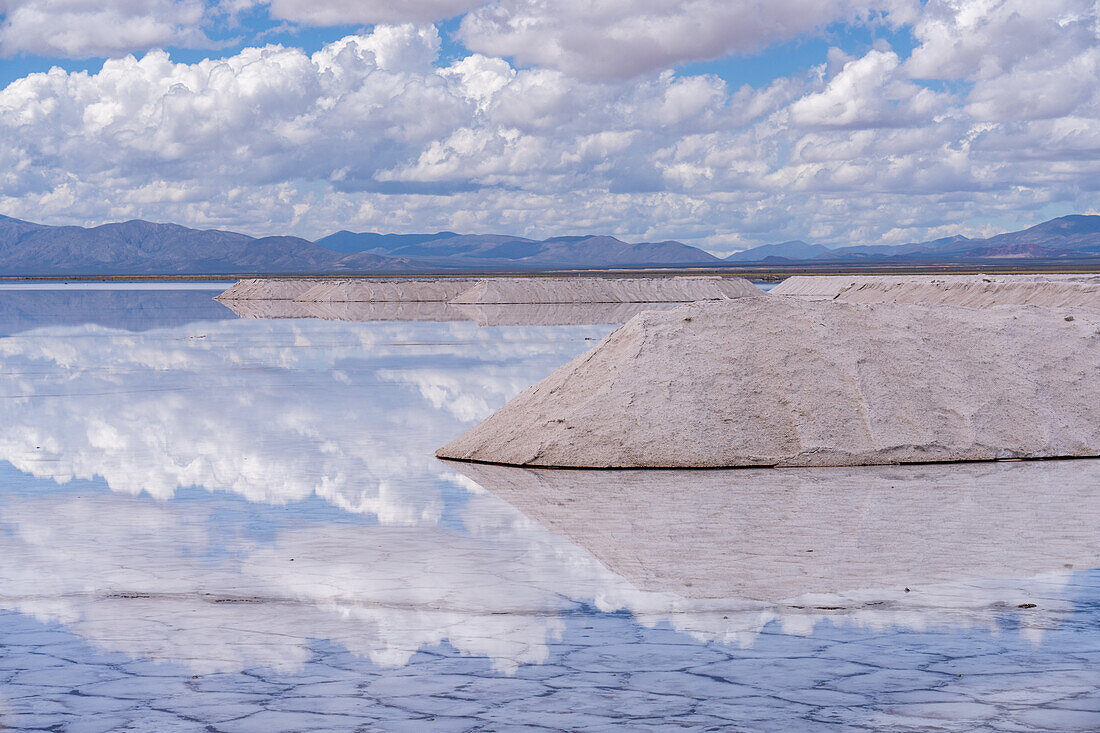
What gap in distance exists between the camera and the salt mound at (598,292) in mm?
74062

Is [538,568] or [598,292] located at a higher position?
[598,292]

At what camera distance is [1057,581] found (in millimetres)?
7645

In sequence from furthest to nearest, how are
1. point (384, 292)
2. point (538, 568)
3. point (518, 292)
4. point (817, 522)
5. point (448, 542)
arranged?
point (384, 292), point (518, 292), point (817, 522), point (448, 542), point (538, 568)

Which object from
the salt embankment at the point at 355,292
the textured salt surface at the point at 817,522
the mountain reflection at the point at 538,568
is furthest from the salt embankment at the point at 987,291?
the salt embankment at the point at 355,292

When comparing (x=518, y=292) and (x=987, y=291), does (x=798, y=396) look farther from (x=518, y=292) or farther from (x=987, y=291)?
(x=518, y=292)

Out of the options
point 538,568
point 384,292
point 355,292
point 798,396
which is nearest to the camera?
point 538,568

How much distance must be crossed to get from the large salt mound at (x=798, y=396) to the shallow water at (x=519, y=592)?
51 centimetres

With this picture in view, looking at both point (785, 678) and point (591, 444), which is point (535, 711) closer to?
point (785, 678)

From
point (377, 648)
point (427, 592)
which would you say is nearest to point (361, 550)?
point (427, 592)

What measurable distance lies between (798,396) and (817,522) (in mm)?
4066

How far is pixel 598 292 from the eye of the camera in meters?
75.9

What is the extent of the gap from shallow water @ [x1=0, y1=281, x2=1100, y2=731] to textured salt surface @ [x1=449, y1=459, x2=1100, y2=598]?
42 millimetres

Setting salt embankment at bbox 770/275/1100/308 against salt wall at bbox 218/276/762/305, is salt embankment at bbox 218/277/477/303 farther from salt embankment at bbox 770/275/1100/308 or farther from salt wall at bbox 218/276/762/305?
salt embankment at bbox 770/275/1100/308

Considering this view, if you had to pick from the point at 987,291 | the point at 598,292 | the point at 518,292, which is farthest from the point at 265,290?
the point at 987,291
